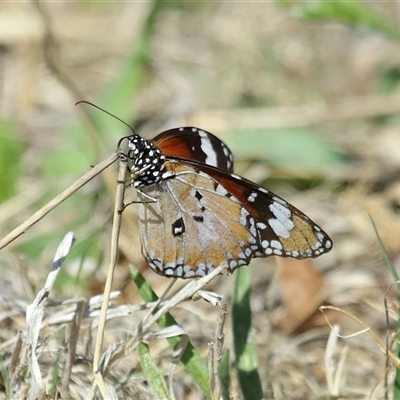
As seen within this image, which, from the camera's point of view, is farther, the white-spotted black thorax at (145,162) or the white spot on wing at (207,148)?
the white spot on wing at (207,148)

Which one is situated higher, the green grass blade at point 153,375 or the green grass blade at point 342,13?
the green grass blade at point 342,13

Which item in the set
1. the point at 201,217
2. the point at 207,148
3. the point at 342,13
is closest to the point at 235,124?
the point at 342,13

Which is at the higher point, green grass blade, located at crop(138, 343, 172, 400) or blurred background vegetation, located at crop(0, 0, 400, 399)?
blurred background vegetation, located at crop(0, 0, 400, 399)

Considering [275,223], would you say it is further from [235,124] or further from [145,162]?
[235,124]

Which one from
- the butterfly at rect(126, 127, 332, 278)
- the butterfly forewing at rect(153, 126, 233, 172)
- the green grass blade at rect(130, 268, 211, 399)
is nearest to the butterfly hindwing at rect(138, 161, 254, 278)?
the butterfly at rect(126, 127, 332, 278)

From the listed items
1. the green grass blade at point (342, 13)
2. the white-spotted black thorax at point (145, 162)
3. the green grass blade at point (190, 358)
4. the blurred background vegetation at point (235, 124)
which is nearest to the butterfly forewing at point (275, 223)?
the white-spotted black thorax at point (145, 162)

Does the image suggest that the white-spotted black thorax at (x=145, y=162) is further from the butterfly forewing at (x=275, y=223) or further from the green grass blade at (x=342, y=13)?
the green grass blade at (x=342, y=13)

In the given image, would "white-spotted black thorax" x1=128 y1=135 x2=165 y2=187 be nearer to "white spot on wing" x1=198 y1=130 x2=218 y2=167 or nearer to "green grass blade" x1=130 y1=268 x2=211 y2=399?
"white spot on wing" x1=198 y1=130 x2=218 y2=167

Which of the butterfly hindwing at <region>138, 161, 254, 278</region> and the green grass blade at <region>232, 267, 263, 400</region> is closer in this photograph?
the green grass blade at <region>232, 267, 263, 400</region>
